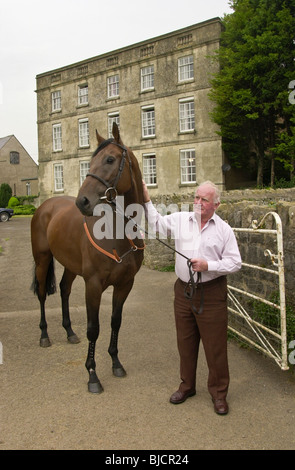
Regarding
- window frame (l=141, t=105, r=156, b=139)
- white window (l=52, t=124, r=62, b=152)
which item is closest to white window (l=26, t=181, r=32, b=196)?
white window (l=52, t=124, r=62, b=152)

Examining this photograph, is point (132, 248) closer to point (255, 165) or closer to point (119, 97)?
point (255, 165)

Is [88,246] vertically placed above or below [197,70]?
below

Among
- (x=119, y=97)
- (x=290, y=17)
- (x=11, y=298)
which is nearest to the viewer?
(x=11, y=298)

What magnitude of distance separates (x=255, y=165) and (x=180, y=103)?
6.50 m

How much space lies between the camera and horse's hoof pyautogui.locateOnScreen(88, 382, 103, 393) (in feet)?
12.2

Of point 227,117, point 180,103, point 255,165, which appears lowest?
point 255,165

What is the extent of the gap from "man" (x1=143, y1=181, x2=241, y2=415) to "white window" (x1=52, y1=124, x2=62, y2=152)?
30612mm

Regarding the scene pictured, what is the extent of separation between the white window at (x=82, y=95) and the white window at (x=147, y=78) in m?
5.58

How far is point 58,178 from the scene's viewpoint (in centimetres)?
3234

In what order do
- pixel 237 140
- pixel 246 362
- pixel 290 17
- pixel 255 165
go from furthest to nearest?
1. pixel 255 165
2. pixel 237 140
3. pixel 290 17
4. pixel 246 362

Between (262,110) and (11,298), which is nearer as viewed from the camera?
(11,298)

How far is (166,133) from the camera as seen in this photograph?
2620 centimetres

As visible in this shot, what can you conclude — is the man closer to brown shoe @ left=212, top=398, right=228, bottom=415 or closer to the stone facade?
brown shoe @ left=212, top=398, right=228, bottom=415

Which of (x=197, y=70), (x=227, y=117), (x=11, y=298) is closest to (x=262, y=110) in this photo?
(x=227, y=117)
